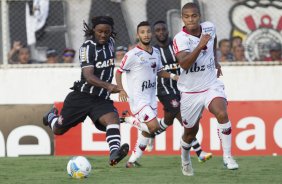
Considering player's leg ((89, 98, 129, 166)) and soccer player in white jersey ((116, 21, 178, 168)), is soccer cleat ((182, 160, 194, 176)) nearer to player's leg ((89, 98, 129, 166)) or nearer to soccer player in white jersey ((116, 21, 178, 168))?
player's leg ((89, 98, 129, 166))

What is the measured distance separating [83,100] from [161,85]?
3.07 m

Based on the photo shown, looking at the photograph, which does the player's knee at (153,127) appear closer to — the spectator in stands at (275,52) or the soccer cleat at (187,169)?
the soccer cleat at (187,169)

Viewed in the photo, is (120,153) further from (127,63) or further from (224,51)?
(224,51)

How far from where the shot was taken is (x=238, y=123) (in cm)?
1747

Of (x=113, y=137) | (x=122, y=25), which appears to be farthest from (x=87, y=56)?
(x=122, y=25)

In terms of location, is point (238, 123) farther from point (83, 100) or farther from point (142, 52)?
point (83, 100)

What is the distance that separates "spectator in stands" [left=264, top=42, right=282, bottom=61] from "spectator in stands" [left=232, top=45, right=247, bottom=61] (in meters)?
0.45

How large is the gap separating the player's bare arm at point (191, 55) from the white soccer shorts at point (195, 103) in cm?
50

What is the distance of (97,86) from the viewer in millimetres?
12438

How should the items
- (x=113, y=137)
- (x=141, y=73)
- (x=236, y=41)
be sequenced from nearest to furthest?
(x=113, y=137)
(x=141, y=73)
(x=236, y=41)

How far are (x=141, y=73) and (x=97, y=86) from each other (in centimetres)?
172

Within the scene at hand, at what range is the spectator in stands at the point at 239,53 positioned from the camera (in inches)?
715

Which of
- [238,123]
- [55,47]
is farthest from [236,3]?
[55,47]

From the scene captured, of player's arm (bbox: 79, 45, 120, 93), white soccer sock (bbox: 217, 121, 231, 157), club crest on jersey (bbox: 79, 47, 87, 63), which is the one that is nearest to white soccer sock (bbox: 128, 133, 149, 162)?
player's arm (bbox: 79, 45, 120, 93)
